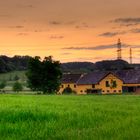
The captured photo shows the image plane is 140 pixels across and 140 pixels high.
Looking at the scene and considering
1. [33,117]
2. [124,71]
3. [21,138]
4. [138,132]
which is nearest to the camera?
[21,138]

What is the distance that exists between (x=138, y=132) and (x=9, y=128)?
4.31 m

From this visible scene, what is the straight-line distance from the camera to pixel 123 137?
1333 cm

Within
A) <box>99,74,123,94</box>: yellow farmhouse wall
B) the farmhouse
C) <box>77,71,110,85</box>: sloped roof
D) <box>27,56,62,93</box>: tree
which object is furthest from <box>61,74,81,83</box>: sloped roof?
<box>27,56,62,93</box>: tree

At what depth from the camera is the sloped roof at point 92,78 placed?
4248 inches

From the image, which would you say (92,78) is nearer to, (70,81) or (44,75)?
(70,81)

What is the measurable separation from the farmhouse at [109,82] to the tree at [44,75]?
9.70 m

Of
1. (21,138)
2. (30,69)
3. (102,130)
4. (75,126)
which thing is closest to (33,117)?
(75,126)

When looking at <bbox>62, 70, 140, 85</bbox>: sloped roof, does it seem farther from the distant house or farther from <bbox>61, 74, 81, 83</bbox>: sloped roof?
the distant house

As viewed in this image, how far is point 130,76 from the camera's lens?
10438 centimetres

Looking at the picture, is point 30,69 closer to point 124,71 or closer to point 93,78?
point 93,78

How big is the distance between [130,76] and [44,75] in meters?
20.1

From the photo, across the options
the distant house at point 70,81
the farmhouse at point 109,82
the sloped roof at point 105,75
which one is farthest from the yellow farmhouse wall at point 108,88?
the distant house at point 70,81

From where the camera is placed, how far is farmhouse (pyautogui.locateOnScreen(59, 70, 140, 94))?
103 metres

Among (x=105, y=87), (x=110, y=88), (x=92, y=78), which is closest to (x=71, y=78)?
(x=92, y=78)
